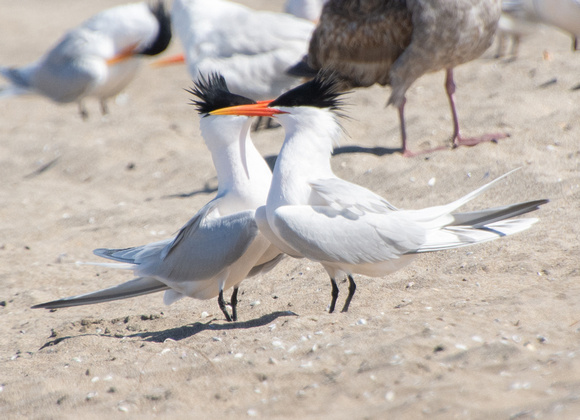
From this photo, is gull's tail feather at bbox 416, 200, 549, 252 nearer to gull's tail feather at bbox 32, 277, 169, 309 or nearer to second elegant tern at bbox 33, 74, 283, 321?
second elegant tern at bbox 33, 74, 283, 321

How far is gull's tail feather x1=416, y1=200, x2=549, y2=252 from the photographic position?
3398mm

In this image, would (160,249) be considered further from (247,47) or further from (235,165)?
(247,47)

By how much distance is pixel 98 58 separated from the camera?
8.91m

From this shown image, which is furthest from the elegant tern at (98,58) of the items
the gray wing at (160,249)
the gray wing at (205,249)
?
the gray wing at (205,249)

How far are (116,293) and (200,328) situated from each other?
1.58 feet

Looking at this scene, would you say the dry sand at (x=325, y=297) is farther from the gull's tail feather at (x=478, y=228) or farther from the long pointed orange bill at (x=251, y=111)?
the long pointed orange bill at (x=251, y=111)

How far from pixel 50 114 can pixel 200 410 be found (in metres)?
7.75

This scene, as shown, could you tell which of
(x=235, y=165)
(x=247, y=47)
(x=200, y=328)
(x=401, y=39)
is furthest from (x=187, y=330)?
(x=247, y=47)

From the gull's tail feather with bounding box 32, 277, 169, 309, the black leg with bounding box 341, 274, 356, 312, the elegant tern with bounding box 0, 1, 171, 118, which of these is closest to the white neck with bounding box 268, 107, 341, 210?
the black leg with bounding box 341, 274, 356, 312

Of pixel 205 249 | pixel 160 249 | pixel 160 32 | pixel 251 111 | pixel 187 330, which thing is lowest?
pixel 187 330

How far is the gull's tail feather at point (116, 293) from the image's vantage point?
3.63 meters

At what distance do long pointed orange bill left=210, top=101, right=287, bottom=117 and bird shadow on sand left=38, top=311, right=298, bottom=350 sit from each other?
0.97 meters

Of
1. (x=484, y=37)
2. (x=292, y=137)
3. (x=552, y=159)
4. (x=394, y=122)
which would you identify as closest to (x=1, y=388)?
(x=292, y=137)

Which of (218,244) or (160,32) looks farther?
(160,32)
